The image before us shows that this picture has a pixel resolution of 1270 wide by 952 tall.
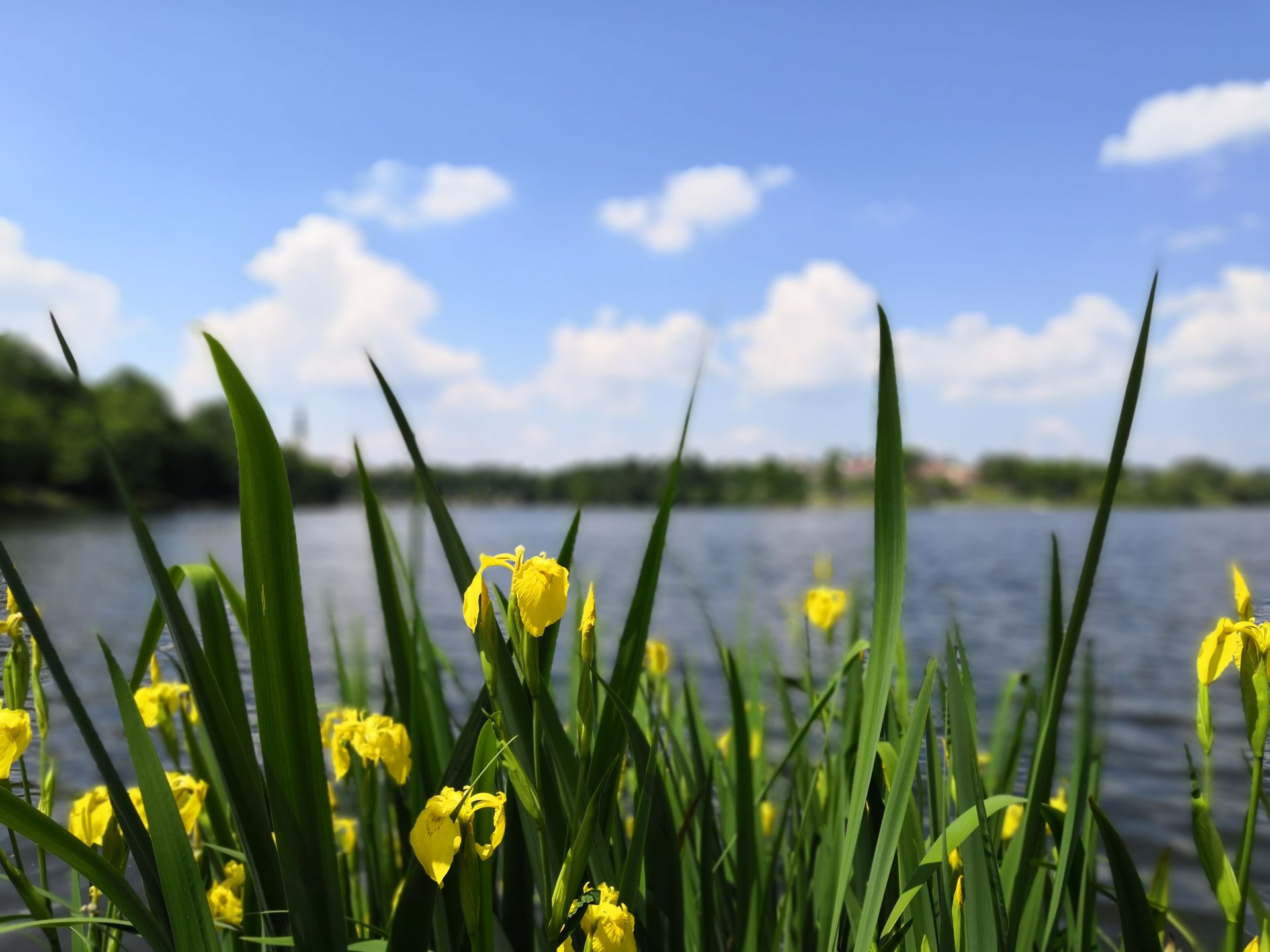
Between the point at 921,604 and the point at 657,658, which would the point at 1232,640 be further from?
the point at 921,604

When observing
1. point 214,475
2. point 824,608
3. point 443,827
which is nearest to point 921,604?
point 824,608

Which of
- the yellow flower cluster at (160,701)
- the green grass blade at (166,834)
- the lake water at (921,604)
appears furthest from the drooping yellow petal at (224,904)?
the green grass blade at (166,834)

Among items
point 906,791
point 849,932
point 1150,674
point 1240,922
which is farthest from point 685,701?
point 1150,674

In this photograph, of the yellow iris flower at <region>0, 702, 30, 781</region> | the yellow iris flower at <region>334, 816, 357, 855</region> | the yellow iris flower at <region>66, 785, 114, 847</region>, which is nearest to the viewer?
the yellow iris flower at <region>0, 702, 30, 781</region>

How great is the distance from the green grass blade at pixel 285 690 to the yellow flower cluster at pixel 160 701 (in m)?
0.68

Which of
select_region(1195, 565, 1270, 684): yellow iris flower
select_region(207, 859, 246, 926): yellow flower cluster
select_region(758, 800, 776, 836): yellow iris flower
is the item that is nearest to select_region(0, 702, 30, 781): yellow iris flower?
select_region(207, 859, 246, 926): yellow flower cluster

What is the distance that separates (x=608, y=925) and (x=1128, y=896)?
1.71 ft

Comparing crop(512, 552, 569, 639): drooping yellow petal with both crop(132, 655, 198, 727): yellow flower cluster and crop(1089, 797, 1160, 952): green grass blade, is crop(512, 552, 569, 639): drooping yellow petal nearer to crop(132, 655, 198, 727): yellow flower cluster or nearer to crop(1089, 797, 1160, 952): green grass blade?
crop(1089, 797, 1160, 952): green grass blade

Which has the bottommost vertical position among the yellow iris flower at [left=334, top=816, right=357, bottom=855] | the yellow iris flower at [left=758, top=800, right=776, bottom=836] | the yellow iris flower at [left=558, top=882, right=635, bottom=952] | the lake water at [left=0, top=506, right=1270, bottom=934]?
the lake water at [left=0, top=506, right=1270, bottom=934]

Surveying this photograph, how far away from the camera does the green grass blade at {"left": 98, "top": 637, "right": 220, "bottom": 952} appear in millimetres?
785

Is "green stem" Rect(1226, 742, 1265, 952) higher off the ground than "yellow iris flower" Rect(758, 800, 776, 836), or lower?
higher

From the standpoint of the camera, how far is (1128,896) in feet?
2.82

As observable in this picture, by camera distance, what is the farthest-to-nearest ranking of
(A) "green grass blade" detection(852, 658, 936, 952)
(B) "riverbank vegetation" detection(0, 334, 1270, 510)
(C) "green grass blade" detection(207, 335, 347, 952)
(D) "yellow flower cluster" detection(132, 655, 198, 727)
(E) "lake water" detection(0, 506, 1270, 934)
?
(B) "riverbank vegetation" detection(0, 334, 1270, 510) → (E) "lake water" detection(0, 506, 1270, 934) → (D) "yellow flower cluster" detection(132, 655, 198, 727) → (A) "green grass blade" detection(852, 658, 936, 952) → (C) "green grass blade" detection(207, 335, 347, 952)

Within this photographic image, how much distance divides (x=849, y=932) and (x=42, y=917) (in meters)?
1.00
